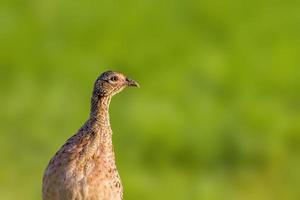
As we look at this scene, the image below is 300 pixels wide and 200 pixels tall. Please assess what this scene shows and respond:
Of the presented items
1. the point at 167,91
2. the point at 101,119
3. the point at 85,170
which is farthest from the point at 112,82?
the point at 167,91

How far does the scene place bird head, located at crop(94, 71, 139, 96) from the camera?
34.2 feet

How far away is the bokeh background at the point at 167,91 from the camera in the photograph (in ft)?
60.8

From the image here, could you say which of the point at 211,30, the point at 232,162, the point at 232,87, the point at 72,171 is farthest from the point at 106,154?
the point at 211,30

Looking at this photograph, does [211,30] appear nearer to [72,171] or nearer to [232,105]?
[232,105]

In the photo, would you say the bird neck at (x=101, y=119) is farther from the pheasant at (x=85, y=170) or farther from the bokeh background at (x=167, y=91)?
the bokeh background at (x=167, y=91)

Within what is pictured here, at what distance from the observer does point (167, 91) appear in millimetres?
20500

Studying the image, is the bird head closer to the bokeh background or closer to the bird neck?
the bird neck

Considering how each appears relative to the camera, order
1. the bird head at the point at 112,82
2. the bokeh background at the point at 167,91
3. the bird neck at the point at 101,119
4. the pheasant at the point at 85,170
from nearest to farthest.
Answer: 1. the pheasant at the point at 85,170
2. the bird neck at the point at 101,119
3. the bird head at the point at 112,82
4. the bokeh background at the point at 167,91

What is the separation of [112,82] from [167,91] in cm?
1007

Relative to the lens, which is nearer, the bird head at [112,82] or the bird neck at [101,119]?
the bird neck at [101,119]

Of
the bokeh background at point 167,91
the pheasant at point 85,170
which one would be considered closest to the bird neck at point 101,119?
the pheasant at point 85,170

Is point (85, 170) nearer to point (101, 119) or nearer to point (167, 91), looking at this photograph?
point (101, 119)

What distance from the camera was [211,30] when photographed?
2239cm

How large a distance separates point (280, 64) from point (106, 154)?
11.7 m
